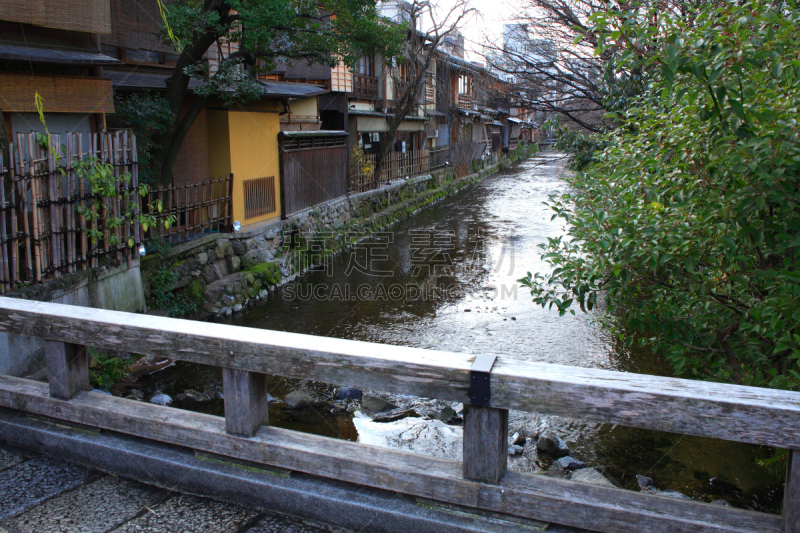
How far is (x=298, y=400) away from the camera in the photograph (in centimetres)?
721

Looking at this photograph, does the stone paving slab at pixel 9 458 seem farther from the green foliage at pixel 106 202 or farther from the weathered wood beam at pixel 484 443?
the green foliage at pixel 106 202

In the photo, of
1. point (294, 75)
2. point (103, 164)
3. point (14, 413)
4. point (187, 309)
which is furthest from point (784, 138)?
point (294, 75)

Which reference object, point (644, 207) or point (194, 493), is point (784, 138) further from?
point (194, 493)

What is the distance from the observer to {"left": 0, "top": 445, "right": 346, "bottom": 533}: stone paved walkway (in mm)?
2951

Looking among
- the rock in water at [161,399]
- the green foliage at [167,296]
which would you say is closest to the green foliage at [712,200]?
the rock in water at [161,399]

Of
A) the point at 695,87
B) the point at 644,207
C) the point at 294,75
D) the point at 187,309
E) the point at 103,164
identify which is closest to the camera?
the point at 695,87

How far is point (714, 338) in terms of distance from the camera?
15.9 ft

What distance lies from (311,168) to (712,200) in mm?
13662

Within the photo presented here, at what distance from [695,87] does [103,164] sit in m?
6.82

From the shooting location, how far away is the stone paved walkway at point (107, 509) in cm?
295

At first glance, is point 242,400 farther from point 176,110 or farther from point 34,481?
point 176,110

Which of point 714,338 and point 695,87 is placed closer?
point 695,87

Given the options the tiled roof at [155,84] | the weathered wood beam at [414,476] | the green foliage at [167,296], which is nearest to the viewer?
the weathered wood beam at [414,476]

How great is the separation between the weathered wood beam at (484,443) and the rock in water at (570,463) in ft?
11.2
